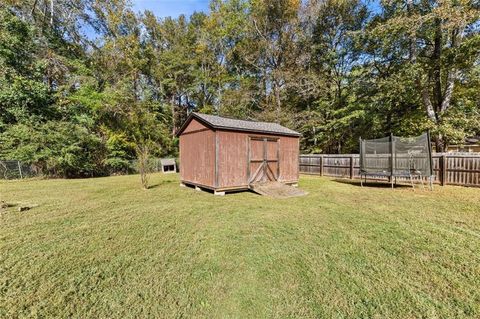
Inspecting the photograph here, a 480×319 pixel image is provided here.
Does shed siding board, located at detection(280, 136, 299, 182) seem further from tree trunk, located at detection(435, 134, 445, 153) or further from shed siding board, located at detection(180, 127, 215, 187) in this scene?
tree trunk, located at detection(435, 134, 445, 153)

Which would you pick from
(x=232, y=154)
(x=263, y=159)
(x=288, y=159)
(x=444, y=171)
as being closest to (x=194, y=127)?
(x=232, y=154)

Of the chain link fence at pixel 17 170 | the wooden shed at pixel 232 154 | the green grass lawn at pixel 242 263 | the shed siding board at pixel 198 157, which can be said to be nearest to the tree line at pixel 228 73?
the chain link fence at pixel 17 170

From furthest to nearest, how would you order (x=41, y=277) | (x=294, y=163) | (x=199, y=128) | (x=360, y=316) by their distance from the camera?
(x=294, y=163) → (x=199, y=128) → (x=41, y=277) → (x=360, y=316)

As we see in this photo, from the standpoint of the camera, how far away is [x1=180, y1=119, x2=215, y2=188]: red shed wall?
314 inches

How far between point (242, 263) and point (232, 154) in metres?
5.27

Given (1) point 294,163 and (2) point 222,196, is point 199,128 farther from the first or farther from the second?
(1) point 294,163

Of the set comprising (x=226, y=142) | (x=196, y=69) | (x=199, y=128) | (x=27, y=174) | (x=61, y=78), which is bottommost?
(x=27, y=174)

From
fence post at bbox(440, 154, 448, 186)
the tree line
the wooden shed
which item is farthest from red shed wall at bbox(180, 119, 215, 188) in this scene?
fence post at bbox(440, 154, 448, 186)

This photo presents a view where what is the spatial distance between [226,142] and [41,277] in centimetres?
592

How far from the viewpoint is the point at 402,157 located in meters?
8.67

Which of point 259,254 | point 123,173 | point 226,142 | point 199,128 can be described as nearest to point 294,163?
point 226,142

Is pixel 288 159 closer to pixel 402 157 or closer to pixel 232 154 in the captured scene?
pixel 232 154

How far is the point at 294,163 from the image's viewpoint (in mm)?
9977

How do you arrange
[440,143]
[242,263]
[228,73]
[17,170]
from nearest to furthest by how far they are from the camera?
[242,263] < [440,143] < [17,170] < [228,73]
